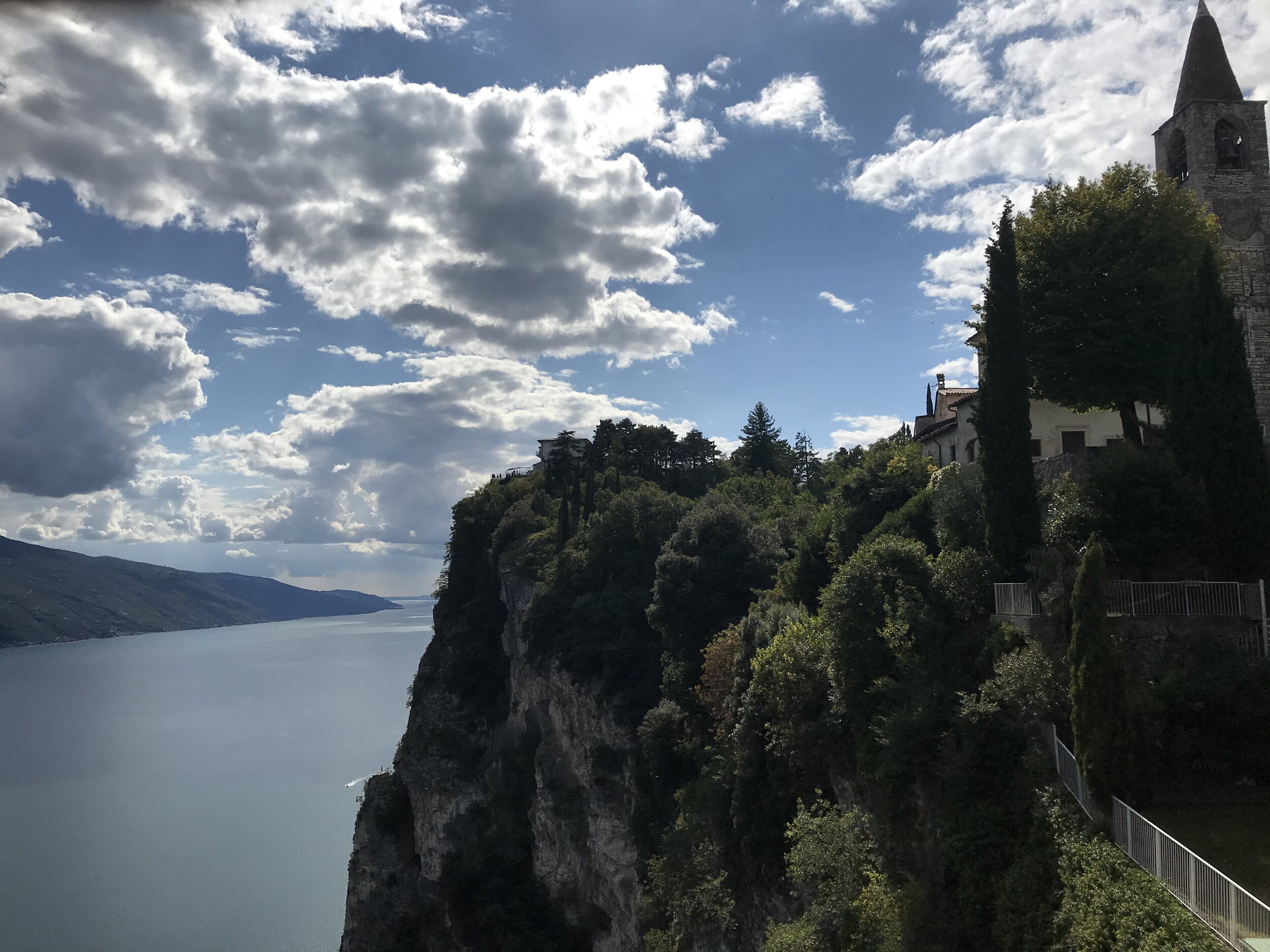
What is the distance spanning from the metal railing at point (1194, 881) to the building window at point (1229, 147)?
2569cm

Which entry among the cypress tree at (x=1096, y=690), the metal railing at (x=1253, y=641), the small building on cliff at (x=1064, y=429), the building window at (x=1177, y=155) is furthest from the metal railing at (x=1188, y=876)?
the building window at (x=1177, y=155)

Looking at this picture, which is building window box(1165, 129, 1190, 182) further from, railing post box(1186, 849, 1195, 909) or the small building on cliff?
railing post box(1186, 849, 1195, 909)

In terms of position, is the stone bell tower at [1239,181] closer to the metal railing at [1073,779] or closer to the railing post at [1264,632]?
the railing post at [1264,632]

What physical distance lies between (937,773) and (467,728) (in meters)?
46.8

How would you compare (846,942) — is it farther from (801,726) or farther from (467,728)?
(467,728)

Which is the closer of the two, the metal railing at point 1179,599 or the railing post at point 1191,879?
the railing post at point 1191,879

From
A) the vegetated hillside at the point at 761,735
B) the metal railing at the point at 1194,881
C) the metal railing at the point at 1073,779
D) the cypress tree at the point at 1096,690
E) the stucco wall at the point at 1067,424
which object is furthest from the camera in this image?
the stucco wall at the point at 1067,424

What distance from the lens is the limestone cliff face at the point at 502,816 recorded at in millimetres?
43312

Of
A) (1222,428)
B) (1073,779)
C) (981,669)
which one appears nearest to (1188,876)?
(1073,779)

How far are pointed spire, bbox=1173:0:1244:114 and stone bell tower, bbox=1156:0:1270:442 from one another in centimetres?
4

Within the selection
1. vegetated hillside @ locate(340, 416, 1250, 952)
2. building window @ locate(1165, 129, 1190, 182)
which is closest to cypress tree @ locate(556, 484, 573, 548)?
vegetated hillside @ locate(340, 416, 1250, 952)

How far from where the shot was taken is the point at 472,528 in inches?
2862

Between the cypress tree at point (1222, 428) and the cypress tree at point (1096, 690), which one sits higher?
the cypress tree at point (1222, 428)

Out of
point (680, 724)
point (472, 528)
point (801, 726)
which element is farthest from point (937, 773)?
point (472, 528)
